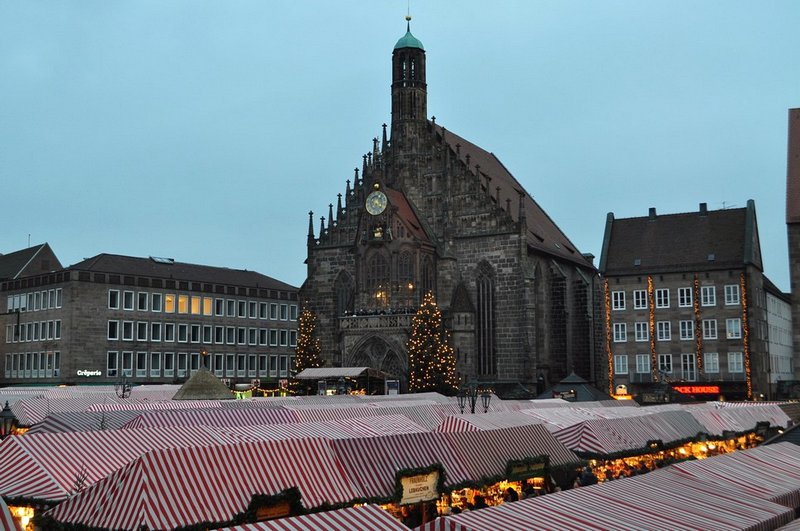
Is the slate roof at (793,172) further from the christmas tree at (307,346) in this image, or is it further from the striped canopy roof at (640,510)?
the christmas tree at (307,346)

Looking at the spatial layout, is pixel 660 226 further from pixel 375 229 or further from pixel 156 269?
pixel 156 269

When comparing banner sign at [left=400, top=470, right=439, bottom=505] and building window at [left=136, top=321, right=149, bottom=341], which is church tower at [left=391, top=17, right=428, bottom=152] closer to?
building window at [left=136, top=321, right=149, bottom=341]

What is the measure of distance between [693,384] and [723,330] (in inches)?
159

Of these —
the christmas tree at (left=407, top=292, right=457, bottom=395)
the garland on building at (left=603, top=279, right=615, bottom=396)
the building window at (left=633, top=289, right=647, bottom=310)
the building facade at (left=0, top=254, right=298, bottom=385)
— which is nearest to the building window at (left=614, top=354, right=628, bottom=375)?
the garland on building at (left=603, top=279, right=615, bottom=396)

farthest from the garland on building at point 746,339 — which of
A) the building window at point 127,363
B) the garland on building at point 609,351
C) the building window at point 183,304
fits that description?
the building window at point 127,363

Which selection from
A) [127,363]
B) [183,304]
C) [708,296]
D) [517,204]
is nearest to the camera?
[708,296]

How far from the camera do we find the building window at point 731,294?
59.0m

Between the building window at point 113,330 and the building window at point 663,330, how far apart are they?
41.9 meters

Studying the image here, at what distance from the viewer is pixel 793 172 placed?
4403 cm

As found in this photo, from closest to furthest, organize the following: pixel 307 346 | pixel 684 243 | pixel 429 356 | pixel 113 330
Result: 1. pixel 429 356
2. pixel 684 243
3. pixel 307 346
4. pixel 113 330

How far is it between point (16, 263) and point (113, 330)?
20.2m

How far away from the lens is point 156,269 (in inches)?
3164

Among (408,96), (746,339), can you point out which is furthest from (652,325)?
(408,96)

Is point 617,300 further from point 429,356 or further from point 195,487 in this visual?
point 195,487
